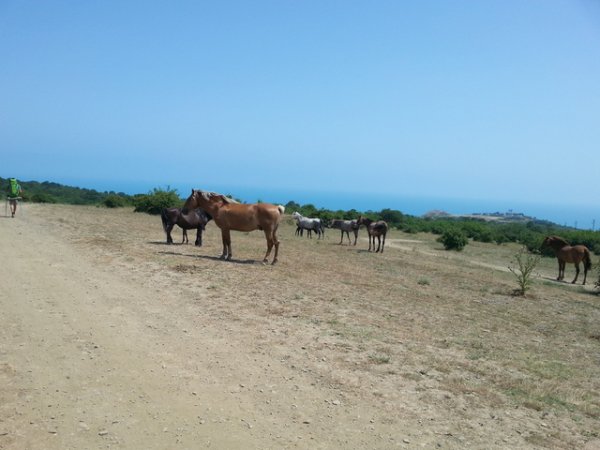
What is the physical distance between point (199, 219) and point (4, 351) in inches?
410

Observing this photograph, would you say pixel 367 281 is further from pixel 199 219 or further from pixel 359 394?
pixel 359 394

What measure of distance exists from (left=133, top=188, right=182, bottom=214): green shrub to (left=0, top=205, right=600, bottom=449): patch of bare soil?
81.1 ft

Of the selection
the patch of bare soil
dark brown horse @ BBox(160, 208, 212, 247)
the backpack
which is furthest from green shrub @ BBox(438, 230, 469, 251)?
the backpack

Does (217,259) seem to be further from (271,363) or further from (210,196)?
(271,363)

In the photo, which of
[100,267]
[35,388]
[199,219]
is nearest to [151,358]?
[35,388]

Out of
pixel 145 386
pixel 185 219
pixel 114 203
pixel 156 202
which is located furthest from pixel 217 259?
pixel 114 203

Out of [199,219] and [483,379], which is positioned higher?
[199,219]

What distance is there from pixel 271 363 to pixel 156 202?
32.2 metres

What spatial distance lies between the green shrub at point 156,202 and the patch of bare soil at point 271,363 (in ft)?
81.1

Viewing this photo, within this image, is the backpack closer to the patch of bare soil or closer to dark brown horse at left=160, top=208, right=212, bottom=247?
dark brown horse at left=160, top=208, right=212, bottom=247

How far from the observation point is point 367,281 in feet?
42.7

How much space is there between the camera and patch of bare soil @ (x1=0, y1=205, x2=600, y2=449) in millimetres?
4723

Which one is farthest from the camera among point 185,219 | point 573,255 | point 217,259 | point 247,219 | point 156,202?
point 156,202

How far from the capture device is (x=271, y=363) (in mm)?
6309
